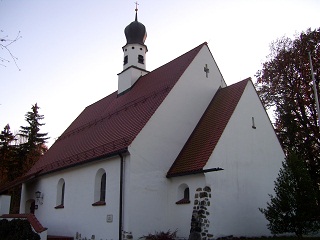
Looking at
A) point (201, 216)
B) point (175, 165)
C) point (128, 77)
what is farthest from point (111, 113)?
point (201, 216)

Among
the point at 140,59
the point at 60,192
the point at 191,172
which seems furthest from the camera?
the point at 140,59

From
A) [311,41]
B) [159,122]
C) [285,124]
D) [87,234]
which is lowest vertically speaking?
[87,234]

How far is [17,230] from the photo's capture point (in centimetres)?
1518

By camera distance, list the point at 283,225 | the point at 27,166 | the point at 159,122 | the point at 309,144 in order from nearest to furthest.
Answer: the point at 283,225, the point at 159,122, the point at 309,144, the point at 27,166

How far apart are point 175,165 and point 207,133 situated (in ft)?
6.70

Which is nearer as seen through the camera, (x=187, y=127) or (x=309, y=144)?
(x=187, y=127)

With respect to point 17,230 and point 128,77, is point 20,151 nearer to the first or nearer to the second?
point 128,77

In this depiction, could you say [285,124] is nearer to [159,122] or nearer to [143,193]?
[159,122]

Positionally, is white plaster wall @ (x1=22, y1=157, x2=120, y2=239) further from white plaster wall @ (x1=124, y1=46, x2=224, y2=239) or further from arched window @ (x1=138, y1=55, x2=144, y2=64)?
arched window @ (x1=138, y1=55, x2=144, y2=64)

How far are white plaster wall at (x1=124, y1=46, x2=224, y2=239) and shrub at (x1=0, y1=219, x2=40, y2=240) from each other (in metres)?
4.08

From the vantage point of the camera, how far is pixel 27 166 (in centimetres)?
3738

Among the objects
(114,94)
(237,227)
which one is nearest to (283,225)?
(237,227)

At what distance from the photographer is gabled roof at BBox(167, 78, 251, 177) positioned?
14172 millimetres

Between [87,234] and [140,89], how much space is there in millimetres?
8623
